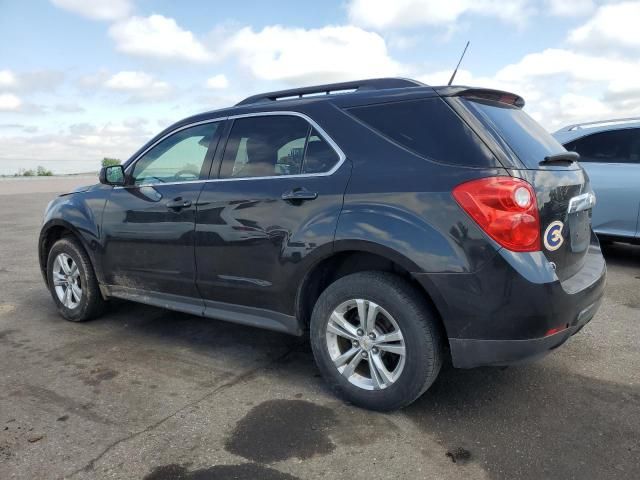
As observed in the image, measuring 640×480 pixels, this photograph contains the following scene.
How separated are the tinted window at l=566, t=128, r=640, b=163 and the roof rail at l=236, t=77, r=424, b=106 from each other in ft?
14.7

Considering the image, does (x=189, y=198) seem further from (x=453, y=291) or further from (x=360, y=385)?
(x=453, y=291)

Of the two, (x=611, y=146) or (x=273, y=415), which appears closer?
(x=273, y=415)

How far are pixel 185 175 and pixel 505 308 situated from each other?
244cm

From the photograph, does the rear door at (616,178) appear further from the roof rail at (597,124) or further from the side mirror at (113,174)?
the side mirror at (113,174)

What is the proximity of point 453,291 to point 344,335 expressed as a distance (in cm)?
73

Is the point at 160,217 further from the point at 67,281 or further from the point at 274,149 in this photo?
the point at 67,281

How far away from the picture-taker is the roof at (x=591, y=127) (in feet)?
21.6

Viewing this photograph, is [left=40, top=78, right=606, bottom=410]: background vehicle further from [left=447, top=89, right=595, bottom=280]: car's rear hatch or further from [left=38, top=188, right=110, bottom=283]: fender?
[left=38, top=188, right=110, bottom=283]: fender

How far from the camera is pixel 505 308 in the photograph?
104 inches

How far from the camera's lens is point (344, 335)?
312cm

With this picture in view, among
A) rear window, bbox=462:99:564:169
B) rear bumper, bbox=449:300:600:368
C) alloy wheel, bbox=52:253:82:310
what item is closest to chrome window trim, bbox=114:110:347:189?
rear window, bbox=462:99:564:169

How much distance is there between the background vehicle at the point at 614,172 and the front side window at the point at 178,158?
4.97 metres

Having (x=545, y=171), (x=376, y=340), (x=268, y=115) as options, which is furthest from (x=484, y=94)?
(x=376, y=340)

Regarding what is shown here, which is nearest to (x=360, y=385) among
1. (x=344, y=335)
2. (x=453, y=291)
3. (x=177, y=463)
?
(x=344, y=335)
